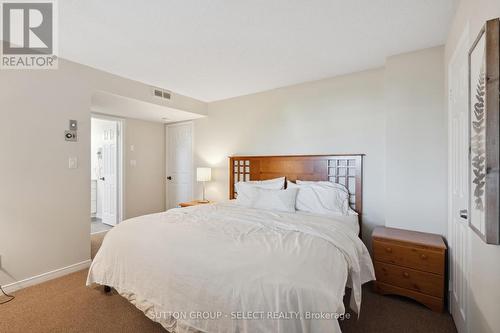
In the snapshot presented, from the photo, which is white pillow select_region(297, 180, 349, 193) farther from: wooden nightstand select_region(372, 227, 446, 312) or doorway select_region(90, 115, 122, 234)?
doorway select_region(90, 115, 122, 234)

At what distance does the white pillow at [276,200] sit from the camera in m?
3.01

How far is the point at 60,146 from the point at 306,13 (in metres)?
3.01

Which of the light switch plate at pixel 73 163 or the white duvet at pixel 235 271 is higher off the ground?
the light switch plate at pixel 73 163

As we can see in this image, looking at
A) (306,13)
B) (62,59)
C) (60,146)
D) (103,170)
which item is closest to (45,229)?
(60,146)

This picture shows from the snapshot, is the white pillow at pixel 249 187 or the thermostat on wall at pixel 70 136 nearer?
the thermostat on wall at pixel 70 136

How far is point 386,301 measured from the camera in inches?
89.5

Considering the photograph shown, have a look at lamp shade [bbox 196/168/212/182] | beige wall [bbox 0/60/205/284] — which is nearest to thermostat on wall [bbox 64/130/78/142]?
beige wall [bbox 0/60/205/284]

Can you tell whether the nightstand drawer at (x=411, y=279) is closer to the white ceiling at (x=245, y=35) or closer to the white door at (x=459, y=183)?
the white door at (x=459, y=183)

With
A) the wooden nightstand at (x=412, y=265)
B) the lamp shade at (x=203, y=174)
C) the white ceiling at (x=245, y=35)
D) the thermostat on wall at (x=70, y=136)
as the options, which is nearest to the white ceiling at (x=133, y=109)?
the white ceiling at (x=245, y=35)

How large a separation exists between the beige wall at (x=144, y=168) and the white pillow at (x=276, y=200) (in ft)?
9.61

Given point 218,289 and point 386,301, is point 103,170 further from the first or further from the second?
point 386,301

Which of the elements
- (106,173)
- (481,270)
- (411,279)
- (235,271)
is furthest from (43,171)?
(411,279)

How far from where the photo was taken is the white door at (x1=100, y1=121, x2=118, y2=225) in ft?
15.4

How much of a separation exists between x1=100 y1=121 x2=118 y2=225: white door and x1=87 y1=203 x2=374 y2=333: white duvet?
2861mm
